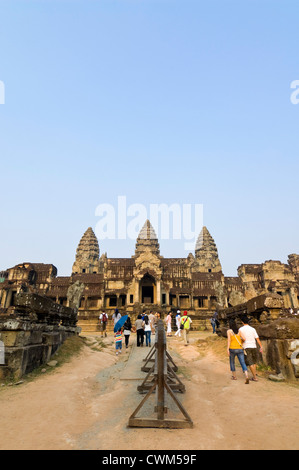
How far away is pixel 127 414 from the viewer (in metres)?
4.77

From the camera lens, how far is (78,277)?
36.5 m

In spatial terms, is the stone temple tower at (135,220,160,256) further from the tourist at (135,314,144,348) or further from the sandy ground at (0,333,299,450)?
the sandy ground at (0,333,299,450)

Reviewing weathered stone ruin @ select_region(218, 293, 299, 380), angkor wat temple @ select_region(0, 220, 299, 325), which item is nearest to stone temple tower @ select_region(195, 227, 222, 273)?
angkor wat temple @ select_region(0, 220, 299, 325)

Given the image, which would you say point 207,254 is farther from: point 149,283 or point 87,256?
point 87,256

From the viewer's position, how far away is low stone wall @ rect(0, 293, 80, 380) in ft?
22.1

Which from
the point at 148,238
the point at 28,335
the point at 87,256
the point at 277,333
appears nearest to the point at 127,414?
the point at 28,335

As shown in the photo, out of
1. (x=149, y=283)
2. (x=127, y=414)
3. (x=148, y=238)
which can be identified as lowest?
(x=127, y=414)

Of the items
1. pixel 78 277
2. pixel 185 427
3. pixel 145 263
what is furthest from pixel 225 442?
pixel 78 277

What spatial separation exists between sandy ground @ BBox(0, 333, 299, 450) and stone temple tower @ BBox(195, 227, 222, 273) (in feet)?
138

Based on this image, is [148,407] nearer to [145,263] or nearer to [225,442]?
[225,442]

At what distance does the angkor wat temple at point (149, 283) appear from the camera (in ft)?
99.0

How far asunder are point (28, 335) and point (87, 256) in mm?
43346

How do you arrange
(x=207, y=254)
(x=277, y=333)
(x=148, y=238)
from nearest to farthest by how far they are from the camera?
(x=277, y=333)
(x=148, y=238)
(x=207, y=254)
